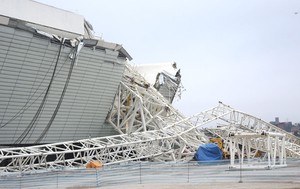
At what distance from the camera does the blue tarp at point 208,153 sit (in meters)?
51.0

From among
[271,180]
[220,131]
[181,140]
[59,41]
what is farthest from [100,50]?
[271,180]

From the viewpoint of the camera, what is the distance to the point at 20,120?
49.5 metres

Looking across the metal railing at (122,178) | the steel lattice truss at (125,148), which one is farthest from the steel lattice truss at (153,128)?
the metal railing at (122,178)

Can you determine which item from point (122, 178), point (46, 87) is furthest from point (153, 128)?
point (122, 178)

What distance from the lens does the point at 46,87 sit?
49.6 metres

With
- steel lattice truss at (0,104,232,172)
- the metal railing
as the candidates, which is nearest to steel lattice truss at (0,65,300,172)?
steel lattice truss at (0,104,232,172)

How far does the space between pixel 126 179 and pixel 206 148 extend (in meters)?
23.7

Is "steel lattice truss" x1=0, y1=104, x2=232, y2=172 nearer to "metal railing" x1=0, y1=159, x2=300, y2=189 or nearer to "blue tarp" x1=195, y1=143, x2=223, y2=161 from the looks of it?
"blue tarp" x1=195, y1=143, x2=223, y2=161

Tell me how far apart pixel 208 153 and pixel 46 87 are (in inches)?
837

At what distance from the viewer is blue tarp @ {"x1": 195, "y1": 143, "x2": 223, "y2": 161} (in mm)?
50969

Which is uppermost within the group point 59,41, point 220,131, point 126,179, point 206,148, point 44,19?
point 44,19

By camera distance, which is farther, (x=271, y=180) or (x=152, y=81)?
(x=152, y=81)

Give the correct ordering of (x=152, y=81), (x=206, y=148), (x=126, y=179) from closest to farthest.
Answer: (x=126, y=179) < (x=206, y=148) < (x=152, y=81)

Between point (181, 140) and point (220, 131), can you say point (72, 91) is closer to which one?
point (181, 140)
